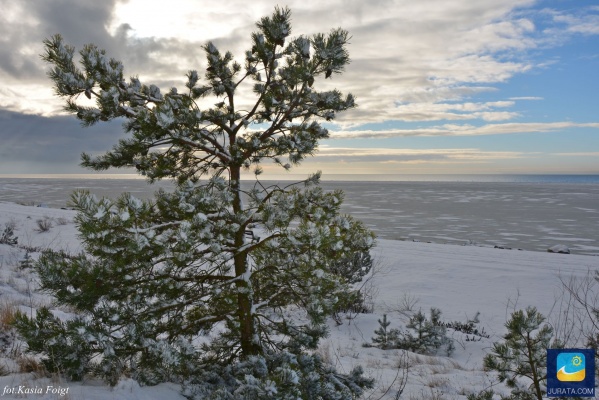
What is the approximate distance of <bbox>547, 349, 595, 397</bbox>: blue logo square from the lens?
12.4 feet

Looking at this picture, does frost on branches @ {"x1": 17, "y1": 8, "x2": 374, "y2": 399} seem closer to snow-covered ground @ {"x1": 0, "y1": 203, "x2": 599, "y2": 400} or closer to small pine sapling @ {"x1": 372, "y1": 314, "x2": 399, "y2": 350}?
snow-covered ground @ {"x1": 0, "y1": 203, "x2": 599, "y2": 400}

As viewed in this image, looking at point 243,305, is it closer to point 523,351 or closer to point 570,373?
point 523,351

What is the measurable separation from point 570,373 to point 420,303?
615 centimetres

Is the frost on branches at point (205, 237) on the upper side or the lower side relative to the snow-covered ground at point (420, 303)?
upper

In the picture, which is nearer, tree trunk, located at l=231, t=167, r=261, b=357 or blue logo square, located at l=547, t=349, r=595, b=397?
blue logo square, located at l=547, t=349, r=595, b=397

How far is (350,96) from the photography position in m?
4.17

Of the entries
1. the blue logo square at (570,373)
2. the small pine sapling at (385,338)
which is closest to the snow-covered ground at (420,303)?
the small pine sapling at (385,338)

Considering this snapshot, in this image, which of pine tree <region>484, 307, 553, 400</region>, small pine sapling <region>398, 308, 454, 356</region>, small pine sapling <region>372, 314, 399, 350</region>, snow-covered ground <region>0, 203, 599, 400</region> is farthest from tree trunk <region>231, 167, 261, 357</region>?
small pine sapling <region>398, 308, 454, 356</region>

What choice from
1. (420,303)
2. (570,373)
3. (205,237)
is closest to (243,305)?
(205,237)

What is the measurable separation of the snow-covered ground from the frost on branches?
367mm

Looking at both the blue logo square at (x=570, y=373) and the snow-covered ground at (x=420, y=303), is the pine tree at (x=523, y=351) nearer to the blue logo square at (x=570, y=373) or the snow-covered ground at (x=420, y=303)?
the blue logo square at (x=570, y=373)

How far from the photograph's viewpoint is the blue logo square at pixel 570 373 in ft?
12.4

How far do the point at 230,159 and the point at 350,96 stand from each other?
4.20 ft

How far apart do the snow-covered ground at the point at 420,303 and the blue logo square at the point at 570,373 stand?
Answer: 127cm
